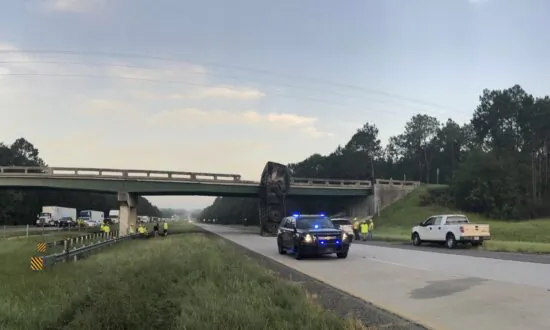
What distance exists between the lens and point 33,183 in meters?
64.9

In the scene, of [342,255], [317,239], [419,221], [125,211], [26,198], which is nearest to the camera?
[317,239]

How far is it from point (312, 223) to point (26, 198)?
109m

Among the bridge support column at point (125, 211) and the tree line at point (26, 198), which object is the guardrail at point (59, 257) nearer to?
the bridge support column at point (125, 211)

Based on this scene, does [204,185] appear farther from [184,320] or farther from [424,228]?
[184,320]

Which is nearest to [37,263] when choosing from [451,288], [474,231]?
[451,288]

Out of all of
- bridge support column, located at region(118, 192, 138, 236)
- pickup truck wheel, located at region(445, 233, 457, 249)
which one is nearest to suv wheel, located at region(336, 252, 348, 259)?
pickup truck wheel, located at region(445, 233, 457, 249)

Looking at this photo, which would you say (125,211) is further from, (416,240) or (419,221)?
(416,240)

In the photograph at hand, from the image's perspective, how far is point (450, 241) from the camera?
30375 mm

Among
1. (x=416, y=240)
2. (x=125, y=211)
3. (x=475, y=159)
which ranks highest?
(x=475, y=159)

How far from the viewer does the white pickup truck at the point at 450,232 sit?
29.6 meters

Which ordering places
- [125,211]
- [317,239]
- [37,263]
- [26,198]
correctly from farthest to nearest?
[26,198]
[125,211]
[317,239]
[37,263]

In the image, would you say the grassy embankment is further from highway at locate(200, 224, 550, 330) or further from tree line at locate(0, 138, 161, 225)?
tree line at locate(0, 138, 161, 225)

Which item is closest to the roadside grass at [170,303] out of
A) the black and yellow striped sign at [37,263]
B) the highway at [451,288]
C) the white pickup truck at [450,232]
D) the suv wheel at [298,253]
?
the highway at [451,288]

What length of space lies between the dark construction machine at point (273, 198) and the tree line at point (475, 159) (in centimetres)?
3363
